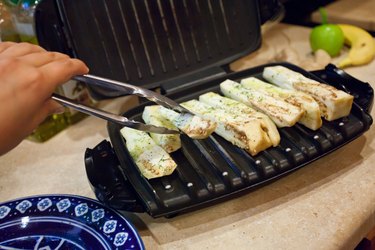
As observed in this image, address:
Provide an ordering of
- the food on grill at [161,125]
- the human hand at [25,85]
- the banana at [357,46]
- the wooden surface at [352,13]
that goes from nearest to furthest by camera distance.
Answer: the human hand at [25,85] → the food on grill at [161,125] → the banana at [357,46] → the wooden surface at [352,13]

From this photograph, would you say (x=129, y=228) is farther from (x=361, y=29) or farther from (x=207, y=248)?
(x=361, y=29)

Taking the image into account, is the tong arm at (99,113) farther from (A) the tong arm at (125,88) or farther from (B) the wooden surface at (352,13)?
(B) the wooden surface at (352,13)

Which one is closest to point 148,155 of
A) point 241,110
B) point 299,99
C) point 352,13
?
point 241,110

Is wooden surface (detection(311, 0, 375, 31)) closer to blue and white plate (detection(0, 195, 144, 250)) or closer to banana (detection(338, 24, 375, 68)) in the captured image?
banana (detection(338, 24, 375, 68))

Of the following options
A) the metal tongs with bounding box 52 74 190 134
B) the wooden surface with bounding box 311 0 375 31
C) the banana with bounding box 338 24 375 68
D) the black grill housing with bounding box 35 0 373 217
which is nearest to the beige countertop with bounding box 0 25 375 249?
the black grill housing with bounding box 35 0 373 217

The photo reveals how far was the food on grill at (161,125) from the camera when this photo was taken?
0.73m

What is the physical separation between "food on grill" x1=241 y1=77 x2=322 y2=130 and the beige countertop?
0.09 metres

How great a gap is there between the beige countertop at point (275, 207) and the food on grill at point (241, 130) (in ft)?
0.32

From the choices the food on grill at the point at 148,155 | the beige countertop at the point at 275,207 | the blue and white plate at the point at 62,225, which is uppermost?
the food on grill at the point at 148,155

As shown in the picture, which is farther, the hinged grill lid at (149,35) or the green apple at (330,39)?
the green apple at (330,39)

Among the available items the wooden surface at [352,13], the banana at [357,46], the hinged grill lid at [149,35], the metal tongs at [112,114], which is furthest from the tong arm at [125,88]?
the wooden surface at [352,13]

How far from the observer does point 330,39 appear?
46.6 inches

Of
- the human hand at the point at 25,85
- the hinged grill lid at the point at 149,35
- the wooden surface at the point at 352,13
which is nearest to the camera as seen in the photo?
the human hand at the point at 25,85

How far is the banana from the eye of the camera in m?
1.13
